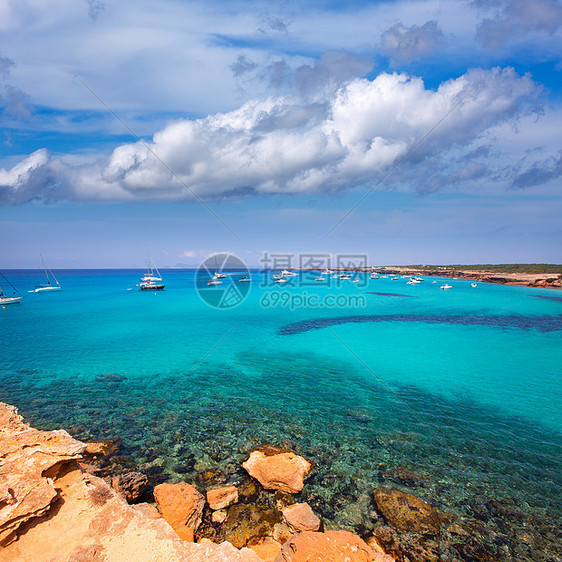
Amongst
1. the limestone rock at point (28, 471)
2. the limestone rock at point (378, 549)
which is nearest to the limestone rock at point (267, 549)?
the limestone rock at point (378, 549)

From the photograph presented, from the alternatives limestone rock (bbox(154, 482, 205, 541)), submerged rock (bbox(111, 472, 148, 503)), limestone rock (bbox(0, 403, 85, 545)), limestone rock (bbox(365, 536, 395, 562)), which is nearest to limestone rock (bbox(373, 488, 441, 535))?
limestone rock (bbox(365, 536, 395, 562))

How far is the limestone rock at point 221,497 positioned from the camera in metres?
8.41

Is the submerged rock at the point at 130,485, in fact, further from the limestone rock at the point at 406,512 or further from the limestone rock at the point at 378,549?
the limestone rock at the point at 406,512

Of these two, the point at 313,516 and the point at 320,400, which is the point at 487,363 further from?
the point at 313,516

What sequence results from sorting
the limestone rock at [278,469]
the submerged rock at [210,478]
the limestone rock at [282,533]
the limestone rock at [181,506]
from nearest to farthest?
the limestone rock at [282,533]
the limestone rock at [181,506]
the limestone rock at [278,469]
the submerged rock at [210,478]

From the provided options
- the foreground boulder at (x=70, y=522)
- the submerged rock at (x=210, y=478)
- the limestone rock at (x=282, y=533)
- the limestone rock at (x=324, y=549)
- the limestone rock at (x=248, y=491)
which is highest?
the foreground boulder at (x=70, y=522)

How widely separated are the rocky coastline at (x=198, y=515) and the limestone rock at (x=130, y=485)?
0.03 m

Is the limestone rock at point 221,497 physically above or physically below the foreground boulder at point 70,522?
below

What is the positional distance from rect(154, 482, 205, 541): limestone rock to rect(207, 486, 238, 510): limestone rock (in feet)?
0.93

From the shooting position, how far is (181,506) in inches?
314

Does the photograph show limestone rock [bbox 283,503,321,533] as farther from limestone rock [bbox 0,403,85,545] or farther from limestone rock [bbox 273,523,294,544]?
limestone rock [bbox 0,403,85,545]

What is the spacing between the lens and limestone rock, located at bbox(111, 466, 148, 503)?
8406 millimetres

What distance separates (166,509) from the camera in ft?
25.7

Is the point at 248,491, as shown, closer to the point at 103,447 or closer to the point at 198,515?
the point at 198,515
